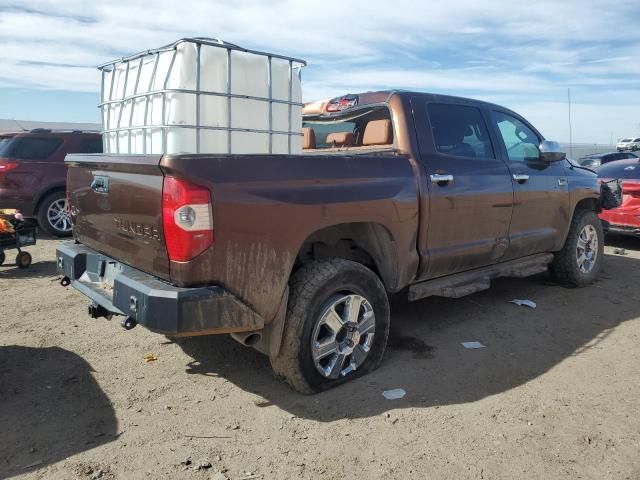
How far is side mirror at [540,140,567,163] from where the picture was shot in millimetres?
5127

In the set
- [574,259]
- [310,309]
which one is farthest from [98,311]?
[574,259]

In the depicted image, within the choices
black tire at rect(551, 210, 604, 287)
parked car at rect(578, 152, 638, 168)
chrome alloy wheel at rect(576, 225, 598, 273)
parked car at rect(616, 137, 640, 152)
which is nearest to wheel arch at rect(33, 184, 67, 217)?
black tire at rect(551, 210, 604, 287)

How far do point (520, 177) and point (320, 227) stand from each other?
2.47 meters

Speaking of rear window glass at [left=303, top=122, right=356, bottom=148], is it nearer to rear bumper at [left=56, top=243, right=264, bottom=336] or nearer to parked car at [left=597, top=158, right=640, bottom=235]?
rear bumper at [left=56, top=243, right=264, bottom=336]

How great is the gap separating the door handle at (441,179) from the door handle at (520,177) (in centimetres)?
102

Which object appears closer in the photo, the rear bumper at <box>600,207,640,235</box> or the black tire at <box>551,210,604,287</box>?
the black tire at <box>551,210,604,287</box>

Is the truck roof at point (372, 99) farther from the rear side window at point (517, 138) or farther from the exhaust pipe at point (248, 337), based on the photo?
the exhaust pipe at point (248, 337)

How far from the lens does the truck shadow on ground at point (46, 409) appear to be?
2801 millimetres

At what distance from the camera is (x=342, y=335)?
3.55 meters

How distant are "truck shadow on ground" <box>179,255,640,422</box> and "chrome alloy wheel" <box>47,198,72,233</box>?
5662mm

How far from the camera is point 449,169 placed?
4156mm

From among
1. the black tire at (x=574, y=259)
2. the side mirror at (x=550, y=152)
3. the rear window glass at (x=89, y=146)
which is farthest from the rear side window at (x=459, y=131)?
the rear window glass at (x=89, y=146)

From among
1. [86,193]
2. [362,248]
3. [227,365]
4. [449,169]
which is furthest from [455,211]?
[86,193]

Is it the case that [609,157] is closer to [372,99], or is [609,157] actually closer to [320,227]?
[372,99]
